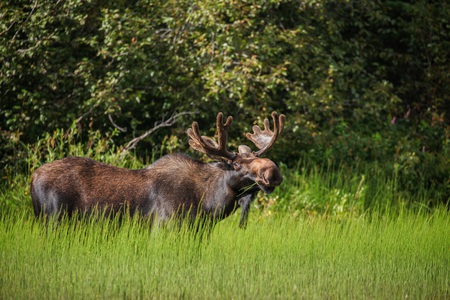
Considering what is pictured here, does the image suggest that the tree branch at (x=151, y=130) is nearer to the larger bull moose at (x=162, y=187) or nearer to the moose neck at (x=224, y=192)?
the larger bull moose at (x=162, y=187)

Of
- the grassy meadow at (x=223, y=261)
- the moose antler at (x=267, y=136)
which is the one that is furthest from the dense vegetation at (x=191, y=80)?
the grassy meadow at (x=223, y=261)

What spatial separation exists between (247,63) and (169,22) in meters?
1.25

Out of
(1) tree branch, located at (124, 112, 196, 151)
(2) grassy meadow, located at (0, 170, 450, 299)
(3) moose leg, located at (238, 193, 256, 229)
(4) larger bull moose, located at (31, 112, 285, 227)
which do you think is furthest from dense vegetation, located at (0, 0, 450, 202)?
(3) moose leg, located at (238, 193, 256, 229)

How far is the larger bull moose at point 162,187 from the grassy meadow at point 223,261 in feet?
0.57

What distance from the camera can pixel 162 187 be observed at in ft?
25.0

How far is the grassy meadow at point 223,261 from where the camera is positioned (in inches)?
239

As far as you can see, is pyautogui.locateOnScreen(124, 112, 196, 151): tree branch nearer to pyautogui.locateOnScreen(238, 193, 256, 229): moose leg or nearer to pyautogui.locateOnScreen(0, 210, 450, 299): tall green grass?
pyautogui.locateOnScreen(0, 210, 450, 299): tall green grass

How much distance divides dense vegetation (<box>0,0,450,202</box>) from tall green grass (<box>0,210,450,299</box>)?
116 inches

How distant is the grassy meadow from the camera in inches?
239

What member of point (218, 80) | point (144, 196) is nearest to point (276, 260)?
point (144, 196)

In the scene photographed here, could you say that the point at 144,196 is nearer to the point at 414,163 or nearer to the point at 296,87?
the point at 296,87

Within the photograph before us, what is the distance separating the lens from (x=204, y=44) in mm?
10969

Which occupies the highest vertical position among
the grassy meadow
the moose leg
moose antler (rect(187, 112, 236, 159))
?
moose antler (rect(187, 112, 236, 159))

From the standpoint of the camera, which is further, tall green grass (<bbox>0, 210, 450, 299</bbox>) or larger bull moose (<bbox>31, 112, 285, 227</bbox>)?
larger bull moose (<bbox>31, 112, 285, 227</bbox>)
